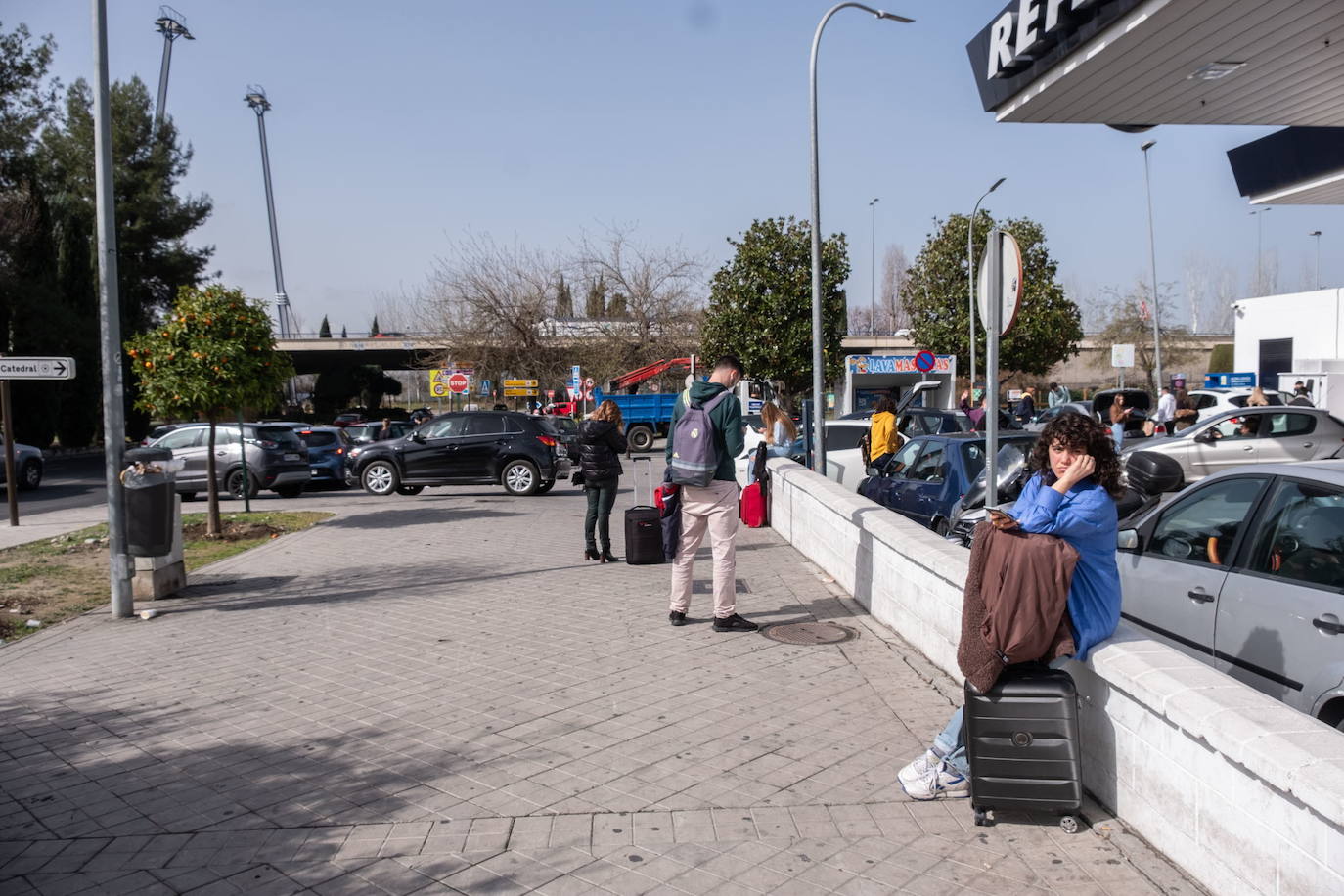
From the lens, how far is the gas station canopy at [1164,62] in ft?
27.3

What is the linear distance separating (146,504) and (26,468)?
19.1 meters

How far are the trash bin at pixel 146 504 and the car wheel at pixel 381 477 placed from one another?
11134mm

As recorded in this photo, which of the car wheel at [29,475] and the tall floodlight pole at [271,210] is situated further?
the tall floodlight pole at [271,210]

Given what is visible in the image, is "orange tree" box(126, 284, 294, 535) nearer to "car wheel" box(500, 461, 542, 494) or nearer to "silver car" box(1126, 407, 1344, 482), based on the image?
"car wheel" box(500, 461, 542, 494)

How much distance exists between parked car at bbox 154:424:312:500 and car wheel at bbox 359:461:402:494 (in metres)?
1.85

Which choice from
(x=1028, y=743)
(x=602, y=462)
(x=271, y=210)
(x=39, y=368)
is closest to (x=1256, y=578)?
(x=1028, y=743)

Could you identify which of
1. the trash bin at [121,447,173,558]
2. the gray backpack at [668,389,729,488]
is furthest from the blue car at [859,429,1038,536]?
the trash bin at [121,447,173,558]

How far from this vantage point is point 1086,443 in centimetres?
391

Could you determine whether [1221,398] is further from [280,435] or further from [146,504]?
[146,504]

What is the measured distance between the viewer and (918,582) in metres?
6.55

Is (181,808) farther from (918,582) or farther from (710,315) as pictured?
(710,315)

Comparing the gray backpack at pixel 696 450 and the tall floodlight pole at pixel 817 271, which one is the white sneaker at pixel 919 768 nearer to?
the gray backpack at pixel 696 450

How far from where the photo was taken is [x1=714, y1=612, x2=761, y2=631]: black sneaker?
7320 mm

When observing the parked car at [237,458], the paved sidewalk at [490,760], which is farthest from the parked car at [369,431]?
the paved sidewalk at [490,760]
